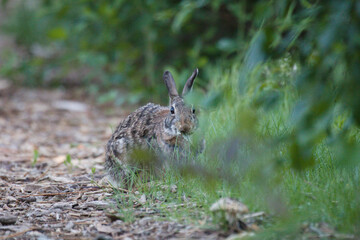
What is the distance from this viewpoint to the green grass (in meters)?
2.52

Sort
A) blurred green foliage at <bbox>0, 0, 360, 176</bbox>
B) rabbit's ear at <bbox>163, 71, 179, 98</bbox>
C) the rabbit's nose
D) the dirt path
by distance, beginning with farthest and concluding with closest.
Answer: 1. blurred green foliage at <bbox>0, 0, 360, 176</bbox>
2. rabbit's ear at <bbox>163, 71, 179, 98</bbox>
3. the rabbit's nose
4. the dirt path

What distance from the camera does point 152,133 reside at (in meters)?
4.68

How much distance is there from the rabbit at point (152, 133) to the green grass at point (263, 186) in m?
0.22

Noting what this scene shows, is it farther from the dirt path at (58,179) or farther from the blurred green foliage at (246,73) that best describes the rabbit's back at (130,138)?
the blurred green foliage at (246,73)

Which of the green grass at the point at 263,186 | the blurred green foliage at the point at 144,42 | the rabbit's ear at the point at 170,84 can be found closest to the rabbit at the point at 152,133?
the rabbit's ear at the point at 170,84

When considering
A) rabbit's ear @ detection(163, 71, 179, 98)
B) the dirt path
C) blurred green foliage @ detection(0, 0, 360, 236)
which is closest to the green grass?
blurred green foliage @ detection(0, 0, 360, 236)

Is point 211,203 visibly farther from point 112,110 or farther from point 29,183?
point 112,110

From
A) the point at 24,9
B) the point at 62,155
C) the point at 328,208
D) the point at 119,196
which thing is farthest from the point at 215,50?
the point at 24,9

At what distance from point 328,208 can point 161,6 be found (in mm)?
5964

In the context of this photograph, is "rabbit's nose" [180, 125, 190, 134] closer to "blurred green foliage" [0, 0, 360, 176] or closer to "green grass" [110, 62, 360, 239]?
"green grass" [110, 62, 360, 239]

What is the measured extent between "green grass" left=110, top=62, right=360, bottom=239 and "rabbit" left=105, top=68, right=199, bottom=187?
0.22 meters

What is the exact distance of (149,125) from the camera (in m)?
4.75

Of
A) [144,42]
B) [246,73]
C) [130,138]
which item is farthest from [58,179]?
[144,42]

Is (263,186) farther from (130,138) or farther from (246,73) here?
(130,138)
